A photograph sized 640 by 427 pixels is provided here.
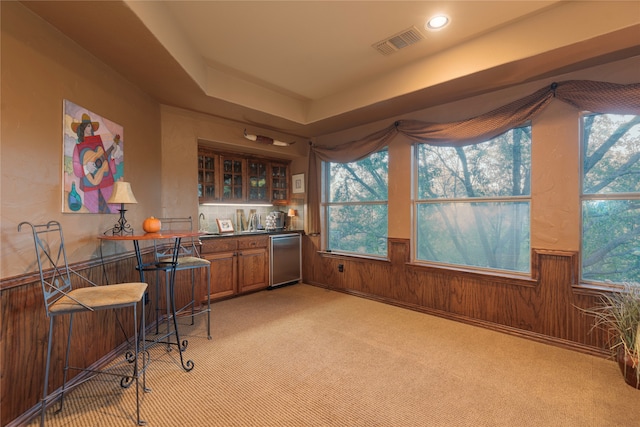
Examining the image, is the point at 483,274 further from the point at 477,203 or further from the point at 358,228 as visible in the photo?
the point at 358,228

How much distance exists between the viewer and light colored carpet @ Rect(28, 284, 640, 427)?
1731mm

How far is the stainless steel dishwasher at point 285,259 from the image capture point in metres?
4.51

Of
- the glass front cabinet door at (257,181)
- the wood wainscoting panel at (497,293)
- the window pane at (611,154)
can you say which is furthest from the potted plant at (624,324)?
the glass front cabinet door at (257,181)

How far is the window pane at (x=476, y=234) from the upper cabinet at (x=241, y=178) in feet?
8.25

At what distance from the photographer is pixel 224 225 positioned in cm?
443

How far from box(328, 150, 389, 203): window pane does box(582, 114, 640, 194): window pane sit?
2085 mm

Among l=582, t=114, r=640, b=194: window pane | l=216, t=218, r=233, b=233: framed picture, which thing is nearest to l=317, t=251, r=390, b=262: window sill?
l=216, t=218, r=233, b=233: framed picture

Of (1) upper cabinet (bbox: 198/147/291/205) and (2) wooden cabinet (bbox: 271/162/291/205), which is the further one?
(2) wooden cabinet (bbox: 271/162/291/205)

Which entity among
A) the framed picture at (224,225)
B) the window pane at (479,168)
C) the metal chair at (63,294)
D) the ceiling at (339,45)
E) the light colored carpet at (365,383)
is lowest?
the light colored carpet at (365,383)

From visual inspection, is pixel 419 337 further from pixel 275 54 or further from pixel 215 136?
pixel 215 136

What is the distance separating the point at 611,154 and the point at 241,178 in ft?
14.3

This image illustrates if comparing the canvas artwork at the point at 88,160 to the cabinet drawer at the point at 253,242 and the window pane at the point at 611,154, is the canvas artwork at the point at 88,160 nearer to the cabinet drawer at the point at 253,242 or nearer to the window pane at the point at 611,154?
the cabinet drawer at the point at 253,242

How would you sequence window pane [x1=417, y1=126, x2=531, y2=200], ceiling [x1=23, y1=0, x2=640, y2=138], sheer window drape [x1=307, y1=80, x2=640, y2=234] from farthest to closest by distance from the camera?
window pane [x1=417, y1=126, x2=531, y2=200]
sheer window drape [x1=307, y1=80, x2=640, y2=234]
ceiling [x1=23, y1=0, x2=640, y2=138]

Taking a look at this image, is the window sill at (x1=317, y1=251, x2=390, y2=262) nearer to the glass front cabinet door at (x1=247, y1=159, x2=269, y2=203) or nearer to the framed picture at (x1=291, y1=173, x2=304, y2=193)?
the framed picture at (x1=291, y1=173, x2=304, y2=193)
